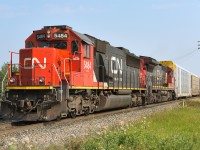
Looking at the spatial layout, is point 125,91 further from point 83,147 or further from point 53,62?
point 83,147

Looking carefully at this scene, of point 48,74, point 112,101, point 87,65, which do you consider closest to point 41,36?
point 48,74

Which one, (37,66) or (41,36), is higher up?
(41,36)

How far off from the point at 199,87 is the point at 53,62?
1943 inches

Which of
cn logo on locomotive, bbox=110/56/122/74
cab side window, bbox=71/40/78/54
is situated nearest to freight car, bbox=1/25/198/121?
cab side window, bbox=71/40/78/54

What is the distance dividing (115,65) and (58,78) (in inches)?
238

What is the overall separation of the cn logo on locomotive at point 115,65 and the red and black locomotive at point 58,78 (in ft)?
2.01

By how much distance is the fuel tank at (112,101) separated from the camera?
15.0m

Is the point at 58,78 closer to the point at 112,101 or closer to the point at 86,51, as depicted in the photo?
the point at 86,51

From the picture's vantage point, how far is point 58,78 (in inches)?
465

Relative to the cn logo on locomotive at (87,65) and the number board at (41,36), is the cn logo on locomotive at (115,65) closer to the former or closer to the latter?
the cn logo on locomotive at (87,65)

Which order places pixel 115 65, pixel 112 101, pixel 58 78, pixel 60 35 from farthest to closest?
pixel 115 65, pixel 112 101, pixel 60 35, pixel 58 78

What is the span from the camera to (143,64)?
2423 cm

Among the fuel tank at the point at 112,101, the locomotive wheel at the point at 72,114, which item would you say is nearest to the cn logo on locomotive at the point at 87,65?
the locomotive wheel at the point at 72,114

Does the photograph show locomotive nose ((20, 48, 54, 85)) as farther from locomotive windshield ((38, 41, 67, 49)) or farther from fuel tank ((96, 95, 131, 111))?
fuel tank ((96, 95, 131, 111))
